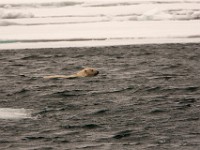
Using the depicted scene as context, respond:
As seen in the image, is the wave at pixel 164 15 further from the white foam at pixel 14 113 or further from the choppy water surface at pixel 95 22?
the white foam at pixel 14 113

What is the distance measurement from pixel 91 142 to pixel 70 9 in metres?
20.4

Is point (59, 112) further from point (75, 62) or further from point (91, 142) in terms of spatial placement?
point (75, 62)

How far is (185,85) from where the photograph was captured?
14797mm

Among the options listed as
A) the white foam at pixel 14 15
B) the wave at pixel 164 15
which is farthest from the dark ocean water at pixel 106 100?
the white foam at pixel 14 15

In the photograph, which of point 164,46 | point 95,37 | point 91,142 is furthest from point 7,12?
point 91,142

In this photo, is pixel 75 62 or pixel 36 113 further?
pixel 75 62

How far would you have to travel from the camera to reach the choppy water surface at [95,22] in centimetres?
2280

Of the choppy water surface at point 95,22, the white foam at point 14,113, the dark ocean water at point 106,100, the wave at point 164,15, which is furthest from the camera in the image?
the wave at point 164,15

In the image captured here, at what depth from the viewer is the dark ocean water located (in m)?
10.5

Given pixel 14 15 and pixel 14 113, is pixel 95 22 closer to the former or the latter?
pixel 14 15

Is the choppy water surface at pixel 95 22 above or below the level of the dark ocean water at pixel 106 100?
below

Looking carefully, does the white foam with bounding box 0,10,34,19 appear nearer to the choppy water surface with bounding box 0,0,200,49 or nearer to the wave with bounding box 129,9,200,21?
the choppy water surface with bounding box 0,0,200,49

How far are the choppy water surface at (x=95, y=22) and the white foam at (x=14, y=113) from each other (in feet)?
31.8

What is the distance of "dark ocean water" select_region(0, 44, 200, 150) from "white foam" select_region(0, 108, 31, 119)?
0.13 metres
